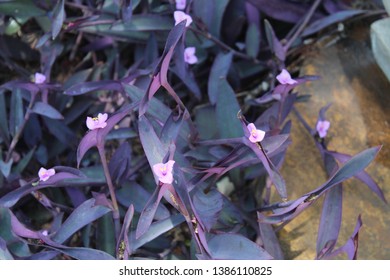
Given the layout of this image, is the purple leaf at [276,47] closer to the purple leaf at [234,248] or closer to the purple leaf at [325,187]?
the purple leaf at [325,187]

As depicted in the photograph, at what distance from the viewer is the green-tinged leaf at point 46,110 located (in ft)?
4.44

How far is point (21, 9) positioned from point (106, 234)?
0.60m

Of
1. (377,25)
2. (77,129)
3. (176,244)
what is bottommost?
(176,244)

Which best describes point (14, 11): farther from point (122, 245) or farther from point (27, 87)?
point (122, 245)

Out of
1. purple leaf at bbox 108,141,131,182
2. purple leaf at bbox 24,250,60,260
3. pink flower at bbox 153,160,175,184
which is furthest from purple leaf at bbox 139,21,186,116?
purple leaf at bbox 24,250,60,260

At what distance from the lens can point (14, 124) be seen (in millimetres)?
1429

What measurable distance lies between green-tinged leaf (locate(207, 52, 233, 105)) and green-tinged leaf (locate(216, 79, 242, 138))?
5 cm

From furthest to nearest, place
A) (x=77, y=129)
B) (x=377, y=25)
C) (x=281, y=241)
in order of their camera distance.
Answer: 1. (x=77, y=129)
2. (x=377, y=25)
3. (x=281, y=241)

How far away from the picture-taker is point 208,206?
3.84 ft

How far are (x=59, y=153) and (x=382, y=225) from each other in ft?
2.57

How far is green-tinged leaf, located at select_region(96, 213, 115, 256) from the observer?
1272 millimetres

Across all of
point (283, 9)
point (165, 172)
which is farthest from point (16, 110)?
point (283, 9)

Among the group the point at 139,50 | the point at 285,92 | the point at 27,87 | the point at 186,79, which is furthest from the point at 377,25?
the point at 27,87

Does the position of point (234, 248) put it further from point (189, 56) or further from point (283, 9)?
point (283, 9)
